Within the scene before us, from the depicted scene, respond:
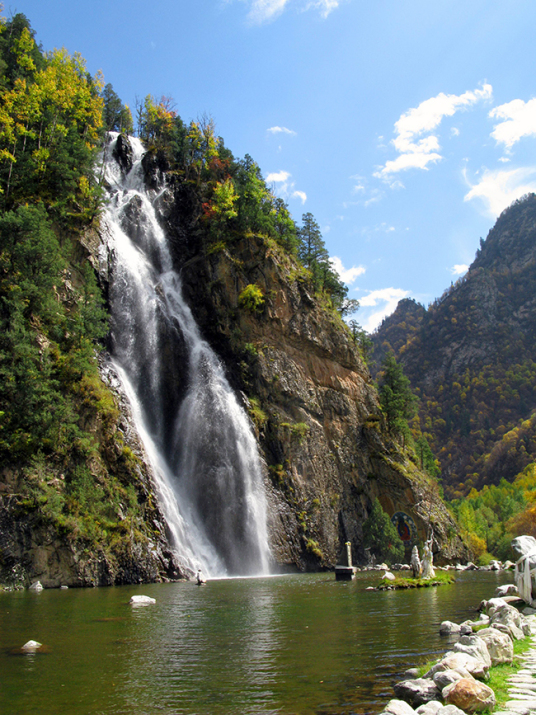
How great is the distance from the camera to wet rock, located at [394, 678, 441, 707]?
6.99 meters

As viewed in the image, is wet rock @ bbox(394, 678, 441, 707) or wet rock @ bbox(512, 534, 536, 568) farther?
wet rock @ bbox(512, 534, 536, 568)

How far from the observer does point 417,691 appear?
7.10 meters

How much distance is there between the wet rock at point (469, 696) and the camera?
6363 millimetres

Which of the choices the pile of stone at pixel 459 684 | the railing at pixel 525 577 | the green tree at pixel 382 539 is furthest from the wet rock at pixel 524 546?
the green tree at pixel 382 539

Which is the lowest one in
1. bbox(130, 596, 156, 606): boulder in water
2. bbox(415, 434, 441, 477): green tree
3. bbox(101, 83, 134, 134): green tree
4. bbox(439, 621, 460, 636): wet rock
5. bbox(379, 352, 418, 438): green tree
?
bbox(130, 596, 156, 606): boulder in water

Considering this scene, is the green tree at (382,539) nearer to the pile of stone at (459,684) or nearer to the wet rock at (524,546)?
the wet rock at (524,546)

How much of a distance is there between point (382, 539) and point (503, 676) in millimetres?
42779

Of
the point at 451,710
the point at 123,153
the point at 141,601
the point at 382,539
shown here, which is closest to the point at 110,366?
the point at 141,601

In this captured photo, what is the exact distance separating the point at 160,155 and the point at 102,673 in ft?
206

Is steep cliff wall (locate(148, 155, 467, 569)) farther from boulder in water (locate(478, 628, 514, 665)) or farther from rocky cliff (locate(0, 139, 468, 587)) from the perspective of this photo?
boulder in water (locate(478, 628, 514, 665))

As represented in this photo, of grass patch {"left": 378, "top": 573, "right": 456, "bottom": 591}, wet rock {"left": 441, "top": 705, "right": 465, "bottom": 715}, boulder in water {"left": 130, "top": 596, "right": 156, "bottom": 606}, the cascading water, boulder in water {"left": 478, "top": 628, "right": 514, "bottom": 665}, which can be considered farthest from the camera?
the cascading water

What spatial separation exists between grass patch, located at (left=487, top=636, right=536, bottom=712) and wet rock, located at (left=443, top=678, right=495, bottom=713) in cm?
16

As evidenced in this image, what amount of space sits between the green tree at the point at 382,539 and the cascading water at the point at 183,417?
43.0 ft

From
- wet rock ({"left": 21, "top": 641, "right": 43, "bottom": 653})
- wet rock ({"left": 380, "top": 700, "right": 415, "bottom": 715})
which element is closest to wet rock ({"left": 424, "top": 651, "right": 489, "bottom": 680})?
wet rock ({"left": 380, "top": 700, "right": 415, "bottom": 715})
